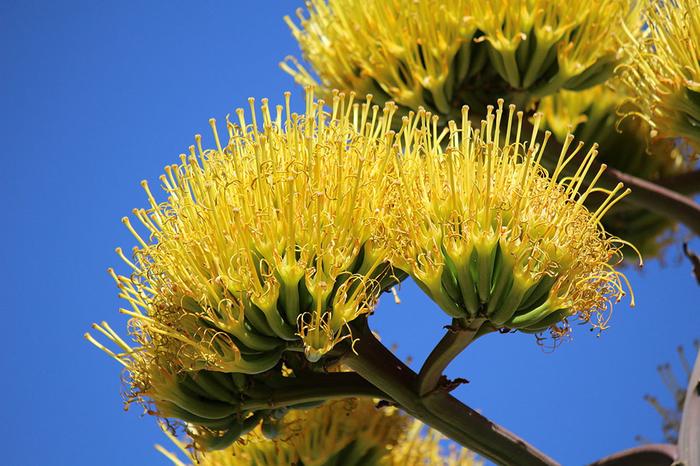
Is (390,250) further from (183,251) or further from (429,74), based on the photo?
(429,74)

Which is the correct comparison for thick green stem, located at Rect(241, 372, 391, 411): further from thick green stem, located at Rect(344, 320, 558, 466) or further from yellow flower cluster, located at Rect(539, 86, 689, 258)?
yellow flower cluster, located at Rect(539, 86, 689, 258)

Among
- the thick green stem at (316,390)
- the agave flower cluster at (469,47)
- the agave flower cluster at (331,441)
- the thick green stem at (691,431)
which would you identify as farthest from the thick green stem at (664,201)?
the thick green stem at (316,390)

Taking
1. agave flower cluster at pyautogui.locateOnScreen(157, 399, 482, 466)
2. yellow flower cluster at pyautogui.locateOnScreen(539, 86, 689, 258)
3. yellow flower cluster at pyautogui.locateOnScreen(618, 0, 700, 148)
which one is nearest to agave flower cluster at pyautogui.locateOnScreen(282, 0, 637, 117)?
yellow flower cluster at pyautogui.locateOnScreen(618, 0, 700, 148)

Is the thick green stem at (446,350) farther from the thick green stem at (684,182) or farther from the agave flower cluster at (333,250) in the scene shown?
the thick green stem at (684,182)

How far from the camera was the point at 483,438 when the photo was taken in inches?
47.3

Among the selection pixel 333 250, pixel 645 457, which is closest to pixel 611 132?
pixel 645 457

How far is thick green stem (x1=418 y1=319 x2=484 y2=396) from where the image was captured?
1.10m

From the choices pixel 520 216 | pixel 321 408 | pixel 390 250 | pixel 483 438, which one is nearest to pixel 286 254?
pixel 390 250

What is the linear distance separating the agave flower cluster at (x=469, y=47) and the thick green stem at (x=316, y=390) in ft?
1.46

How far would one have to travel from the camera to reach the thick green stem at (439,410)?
3.85 ft

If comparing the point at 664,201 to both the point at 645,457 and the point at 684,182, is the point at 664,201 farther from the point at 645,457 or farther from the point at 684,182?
the point at 645,457

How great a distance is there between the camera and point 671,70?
1.34 metres

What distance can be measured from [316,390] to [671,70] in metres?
0.59

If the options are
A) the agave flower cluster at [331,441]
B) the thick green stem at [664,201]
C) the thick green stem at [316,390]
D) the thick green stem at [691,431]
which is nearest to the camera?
the thick green stem at [316,390]
